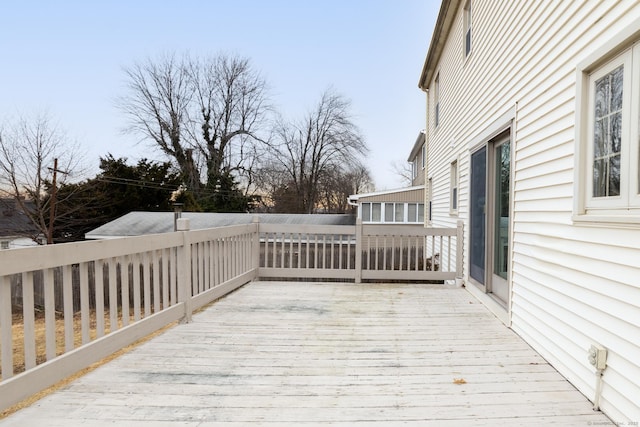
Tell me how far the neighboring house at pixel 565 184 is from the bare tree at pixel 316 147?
23038mm

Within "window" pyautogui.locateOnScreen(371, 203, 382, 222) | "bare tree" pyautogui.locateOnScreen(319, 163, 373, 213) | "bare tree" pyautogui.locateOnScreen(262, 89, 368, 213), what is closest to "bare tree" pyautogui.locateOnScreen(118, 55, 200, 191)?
"bare tree" pyautogui.locateOnScreen(262, 89, 368, 213)

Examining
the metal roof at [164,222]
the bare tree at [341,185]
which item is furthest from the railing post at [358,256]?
the bare tree at [341,185]

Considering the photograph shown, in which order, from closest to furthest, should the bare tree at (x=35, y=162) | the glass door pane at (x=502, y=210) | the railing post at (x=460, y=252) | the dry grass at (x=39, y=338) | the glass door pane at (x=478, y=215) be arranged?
the glass door pane at (x=502, y=210) → the glass door pane at (x=478, y=215) → the railing post at (x=460, y=252) → the dry grass at (x=39, y=338) → the bare tree at (x=35, y=162)

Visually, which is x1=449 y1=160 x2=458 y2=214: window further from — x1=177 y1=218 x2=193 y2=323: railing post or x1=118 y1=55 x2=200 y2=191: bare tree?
x1=118 y1=55 x2=200 y2=191: bare tree

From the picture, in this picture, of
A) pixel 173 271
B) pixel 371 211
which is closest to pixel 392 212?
pixel 371 211

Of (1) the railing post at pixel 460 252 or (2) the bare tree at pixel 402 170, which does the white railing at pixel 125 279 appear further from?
(2) the bare tree at pixel 402 170

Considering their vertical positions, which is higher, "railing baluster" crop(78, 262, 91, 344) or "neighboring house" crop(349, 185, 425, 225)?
"neighboring house" crop(349, 185, 425, 225)

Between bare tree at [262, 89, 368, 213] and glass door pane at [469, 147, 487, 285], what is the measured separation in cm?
2275

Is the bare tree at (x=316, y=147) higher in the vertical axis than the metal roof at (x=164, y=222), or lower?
higher

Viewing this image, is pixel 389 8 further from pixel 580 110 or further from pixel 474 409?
pixel 474 409

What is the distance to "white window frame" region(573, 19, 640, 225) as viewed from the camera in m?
1.77

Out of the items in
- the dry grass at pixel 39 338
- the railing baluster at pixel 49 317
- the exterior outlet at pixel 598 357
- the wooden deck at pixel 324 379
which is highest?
the railing baluster at pixel 49 317

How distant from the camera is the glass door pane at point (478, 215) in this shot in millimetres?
4367

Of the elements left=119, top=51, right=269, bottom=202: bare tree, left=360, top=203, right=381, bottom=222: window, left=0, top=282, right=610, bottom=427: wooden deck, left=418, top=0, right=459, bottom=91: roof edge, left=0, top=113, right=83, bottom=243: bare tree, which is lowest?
left=0, top=282, right=610, bottom=427: wooden deck
